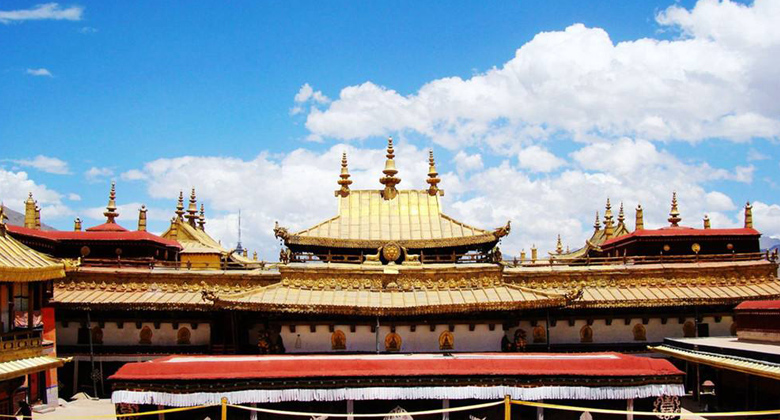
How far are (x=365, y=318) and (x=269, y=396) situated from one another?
6.54 meters

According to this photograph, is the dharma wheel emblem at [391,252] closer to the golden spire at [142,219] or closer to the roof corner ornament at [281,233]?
the roof corner ornament at [281,233]

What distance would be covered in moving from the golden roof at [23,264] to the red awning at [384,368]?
4.08 metres

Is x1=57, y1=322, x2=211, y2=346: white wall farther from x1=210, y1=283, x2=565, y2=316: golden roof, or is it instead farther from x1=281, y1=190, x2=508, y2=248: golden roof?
x1=281, y1=190, x2=508, y2=248: golden roof

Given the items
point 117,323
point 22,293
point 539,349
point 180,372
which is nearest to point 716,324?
point 539,349

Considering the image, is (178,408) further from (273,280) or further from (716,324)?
(716,324)

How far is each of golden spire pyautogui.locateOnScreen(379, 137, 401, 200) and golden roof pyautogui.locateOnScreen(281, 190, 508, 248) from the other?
24cm

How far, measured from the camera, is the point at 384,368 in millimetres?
21328

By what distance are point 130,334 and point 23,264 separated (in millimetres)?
6928

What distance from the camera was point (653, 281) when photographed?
29.4 meters

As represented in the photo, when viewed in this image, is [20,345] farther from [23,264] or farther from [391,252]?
[391,252]

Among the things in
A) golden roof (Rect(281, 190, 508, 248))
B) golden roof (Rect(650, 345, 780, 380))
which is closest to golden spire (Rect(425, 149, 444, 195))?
golden roof (Rect(281, 190, 508, 248))

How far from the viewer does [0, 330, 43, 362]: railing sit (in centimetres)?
2089

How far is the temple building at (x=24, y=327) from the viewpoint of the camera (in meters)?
21.0

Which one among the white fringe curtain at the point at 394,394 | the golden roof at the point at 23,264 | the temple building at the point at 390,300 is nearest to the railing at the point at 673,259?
the temple building at the point at 390,300
